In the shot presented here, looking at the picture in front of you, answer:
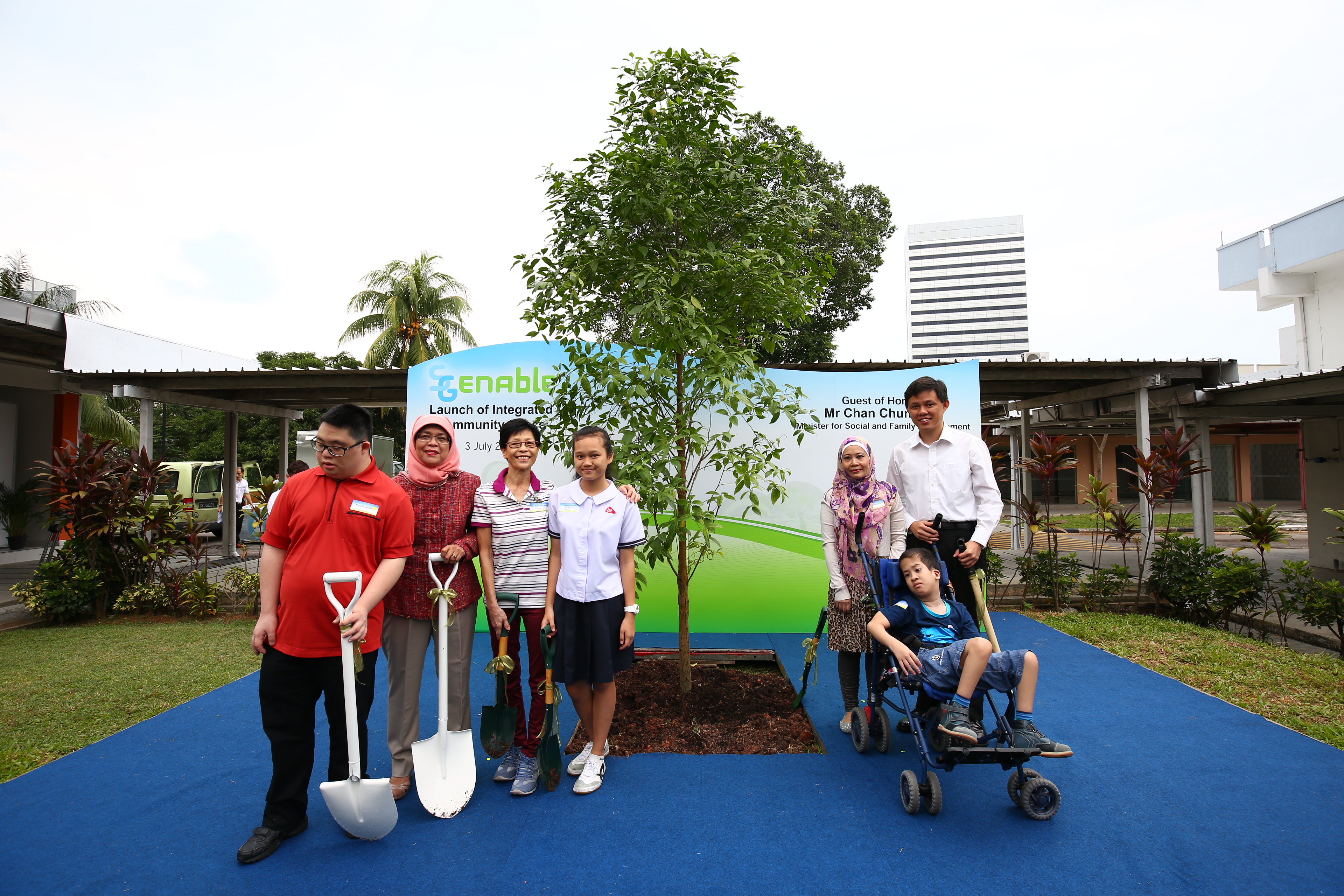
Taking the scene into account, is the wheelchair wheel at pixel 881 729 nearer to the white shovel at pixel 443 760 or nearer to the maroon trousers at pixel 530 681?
the maroon trousers at pixel 530 681

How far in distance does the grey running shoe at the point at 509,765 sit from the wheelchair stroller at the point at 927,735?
5.80 ft

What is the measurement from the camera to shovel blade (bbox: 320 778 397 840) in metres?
2.55

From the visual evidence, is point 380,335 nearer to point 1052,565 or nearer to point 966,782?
point 1052,565

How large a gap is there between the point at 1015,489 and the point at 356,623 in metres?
13.7

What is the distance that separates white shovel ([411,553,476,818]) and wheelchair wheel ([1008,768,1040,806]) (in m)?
2.33

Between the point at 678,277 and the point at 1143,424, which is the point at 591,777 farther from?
the point at 1143,424

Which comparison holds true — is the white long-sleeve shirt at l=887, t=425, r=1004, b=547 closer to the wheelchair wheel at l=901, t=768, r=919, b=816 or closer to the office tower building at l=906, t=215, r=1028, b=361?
the wheelchair wheel at l=901, t=768, r=919, b=816

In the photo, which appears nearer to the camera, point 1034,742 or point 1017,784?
point 1034,742

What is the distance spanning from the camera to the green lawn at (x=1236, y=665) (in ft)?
13.4

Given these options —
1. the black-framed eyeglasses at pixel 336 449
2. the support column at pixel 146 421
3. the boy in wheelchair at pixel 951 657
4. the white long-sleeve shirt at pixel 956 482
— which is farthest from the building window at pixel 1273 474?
the support column at pixel 146 421

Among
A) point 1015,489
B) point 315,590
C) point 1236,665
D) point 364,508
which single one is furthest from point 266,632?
point 1015,489

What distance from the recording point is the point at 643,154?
12.2 ft

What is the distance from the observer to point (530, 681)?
10.6 ft

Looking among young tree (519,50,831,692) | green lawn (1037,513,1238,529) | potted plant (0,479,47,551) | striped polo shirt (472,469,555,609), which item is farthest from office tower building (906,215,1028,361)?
striped polo shirt (472,469,555,609)
